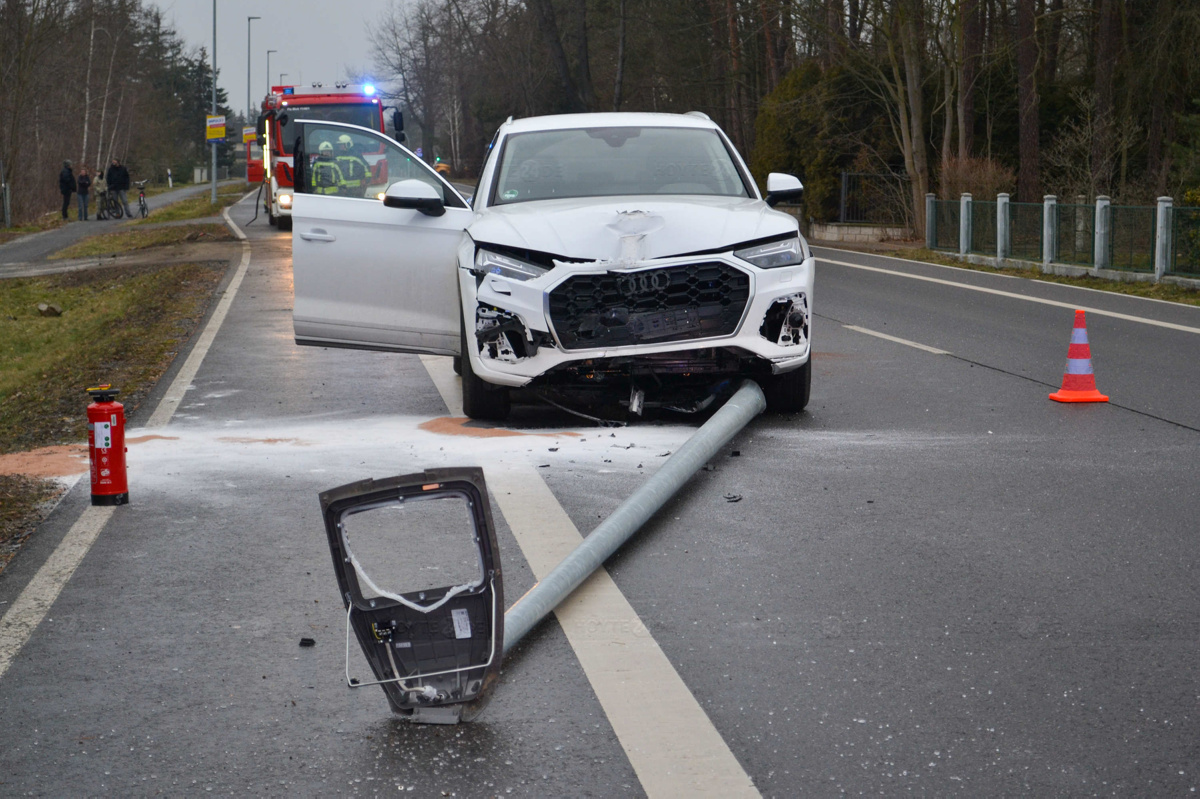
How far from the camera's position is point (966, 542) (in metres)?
5.68

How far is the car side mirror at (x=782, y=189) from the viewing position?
9.03 metres

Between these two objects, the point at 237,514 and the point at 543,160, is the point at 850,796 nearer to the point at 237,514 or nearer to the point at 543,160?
the point at 237,514

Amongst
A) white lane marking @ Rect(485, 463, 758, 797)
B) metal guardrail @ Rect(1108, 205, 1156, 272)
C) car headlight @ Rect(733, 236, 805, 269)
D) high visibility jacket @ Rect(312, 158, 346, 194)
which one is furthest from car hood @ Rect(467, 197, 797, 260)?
metal guardrail @ Rect(1108, 205, 1156, 272)

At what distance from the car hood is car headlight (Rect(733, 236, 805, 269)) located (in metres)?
0.06

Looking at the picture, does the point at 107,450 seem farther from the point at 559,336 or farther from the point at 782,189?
the point at 782,189

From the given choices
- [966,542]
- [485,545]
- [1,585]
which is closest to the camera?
[485,545]

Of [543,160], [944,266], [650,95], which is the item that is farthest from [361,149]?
[650,95]

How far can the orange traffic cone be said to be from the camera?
9.25 metres

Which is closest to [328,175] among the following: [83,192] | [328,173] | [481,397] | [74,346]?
[328,173]

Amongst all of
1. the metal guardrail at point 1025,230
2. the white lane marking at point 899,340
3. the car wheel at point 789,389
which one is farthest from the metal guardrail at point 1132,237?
the car wheel at point 789,389

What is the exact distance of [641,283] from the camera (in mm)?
7832

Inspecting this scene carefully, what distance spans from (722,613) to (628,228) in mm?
3485

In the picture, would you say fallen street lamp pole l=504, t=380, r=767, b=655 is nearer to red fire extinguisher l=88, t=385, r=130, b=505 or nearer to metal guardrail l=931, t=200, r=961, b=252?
red fire extinguisher l=88, t=385, r=130, b=505

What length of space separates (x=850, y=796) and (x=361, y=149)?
24.9 ft
